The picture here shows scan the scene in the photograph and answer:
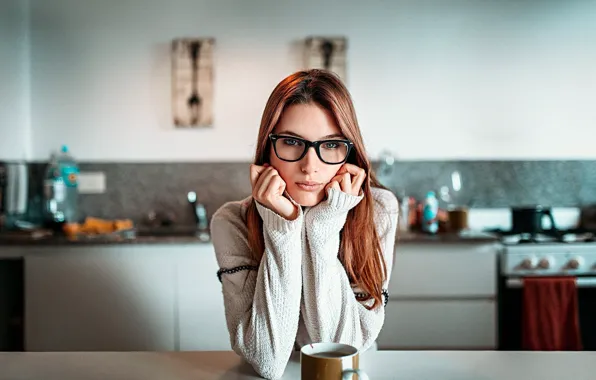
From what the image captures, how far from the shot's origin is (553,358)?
100cm

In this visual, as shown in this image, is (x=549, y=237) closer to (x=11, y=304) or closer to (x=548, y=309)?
(x=548, y=309)

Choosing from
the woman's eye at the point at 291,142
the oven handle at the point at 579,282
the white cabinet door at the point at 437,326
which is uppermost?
the woman's eye at the point at 291,142

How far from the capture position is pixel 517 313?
2496 millimetres

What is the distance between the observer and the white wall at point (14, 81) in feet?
9.02

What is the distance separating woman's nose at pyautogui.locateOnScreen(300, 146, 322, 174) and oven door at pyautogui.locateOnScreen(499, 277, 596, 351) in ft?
5.41

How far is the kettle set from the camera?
2750mm

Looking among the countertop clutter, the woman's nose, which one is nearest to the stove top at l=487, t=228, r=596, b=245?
the countertop clutter

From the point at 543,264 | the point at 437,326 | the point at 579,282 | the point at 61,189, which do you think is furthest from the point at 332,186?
the point at 61,189

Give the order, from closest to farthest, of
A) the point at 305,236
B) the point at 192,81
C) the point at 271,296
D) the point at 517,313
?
1. the point at 271,296
2. the point at 305,236
3. the point at 517,313
4. the point at 192,81

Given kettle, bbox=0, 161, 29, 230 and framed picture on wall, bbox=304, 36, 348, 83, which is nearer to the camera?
kettle, bbox=0, 161, 29, 230

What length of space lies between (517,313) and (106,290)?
1.80 metres

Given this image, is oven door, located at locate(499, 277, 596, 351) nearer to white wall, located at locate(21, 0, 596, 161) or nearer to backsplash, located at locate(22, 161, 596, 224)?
backsplash, located at locate(22, 161, 596, 224)

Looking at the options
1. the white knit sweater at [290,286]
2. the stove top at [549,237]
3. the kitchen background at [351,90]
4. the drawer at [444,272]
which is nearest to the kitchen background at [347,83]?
the kitchen background at [351,90]

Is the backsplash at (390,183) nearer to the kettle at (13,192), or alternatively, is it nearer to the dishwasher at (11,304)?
the kettle at (13,192)
